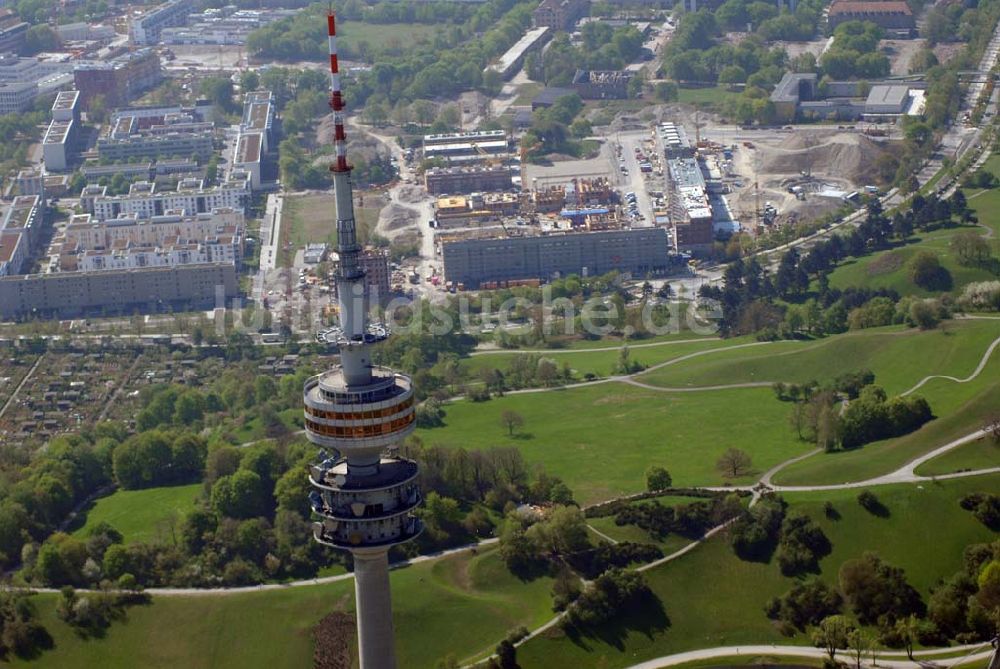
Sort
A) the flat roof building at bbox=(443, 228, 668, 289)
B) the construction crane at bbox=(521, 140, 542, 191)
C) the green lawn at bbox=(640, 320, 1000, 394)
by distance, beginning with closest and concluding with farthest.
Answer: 1. the green lawn at bbox=(640, 320, 1000, 394)
2. the flat roof building at bbox=(443, 228, 668, 289)
3. the construction crane at bbox=(521, 140, 542, 191)

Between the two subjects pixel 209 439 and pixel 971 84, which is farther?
pixel 971 84

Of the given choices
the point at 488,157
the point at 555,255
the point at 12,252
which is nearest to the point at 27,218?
the point at 12,252

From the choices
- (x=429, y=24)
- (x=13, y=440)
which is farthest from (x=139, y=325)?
(x=429, y=24)

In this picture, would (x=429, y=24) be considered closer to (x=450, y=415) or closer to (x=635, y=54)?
(x=635, y=54)

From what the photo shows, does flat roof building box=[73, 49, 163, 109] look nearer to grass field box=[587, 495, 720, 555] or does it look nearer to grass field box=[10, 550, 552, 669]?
grass field box=[10, 550, 552, 669]

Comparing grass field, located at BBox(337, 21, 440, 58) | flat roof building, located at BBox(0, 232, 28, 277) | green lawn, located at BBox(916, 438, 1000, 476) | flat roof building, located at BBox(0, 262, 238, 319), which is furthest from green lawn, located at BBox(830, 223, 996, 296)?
grass field, located at BBox(337, 21, 440, 58)

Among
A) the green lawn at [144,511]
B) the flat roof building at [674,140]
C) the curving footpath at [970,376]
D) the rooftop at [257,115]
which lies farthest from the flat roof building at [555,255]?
the green lawn at [144,511]
